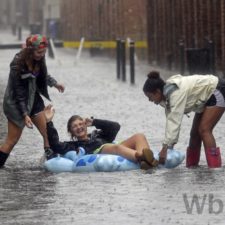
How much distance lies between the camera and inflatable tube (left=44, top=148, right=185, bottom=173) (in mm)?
13977

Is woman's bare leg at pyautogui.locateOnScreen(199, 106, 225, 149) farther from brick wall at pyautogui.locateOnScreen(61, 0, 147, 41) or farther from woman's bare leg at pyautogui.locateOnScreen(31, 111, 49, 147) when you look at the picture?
brick wall at pyautogui.locateOnScreen(61, 0, 147, 41)

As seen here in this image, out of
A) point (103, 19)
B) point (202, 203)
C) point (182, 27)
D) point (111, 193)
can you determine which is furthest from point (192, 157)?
point (103, 19)

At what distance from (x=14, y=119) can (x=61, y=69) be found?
23385 millimetres

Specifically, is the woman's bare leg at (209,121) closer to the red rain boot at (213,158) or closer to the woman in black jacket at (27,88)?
the red rain boot at (213,158)

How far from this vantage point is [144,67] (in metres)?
39.0

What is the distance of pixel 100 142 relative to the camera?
14461 mm

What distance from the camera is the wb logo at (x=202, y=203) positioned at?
11.0 metres

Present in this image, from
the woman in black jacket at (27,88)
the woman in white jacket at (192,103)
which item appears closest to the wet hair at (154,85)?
the woman in white jacket at (192,103)

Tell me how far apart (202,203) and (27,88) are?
3.64m

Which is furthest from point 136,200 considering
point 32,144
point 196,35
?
point 196,35

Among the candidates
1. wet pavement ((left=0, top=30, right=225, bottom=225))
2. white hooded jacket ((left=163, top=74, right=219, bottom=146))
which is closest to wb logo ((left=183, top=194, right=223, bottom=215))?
wet pavement ((left=0, top=30, right=225, bottom=225))

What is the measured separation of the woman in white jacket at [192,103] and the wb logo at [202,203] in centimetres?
161

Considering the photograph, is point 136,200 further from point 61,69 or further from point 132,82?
point 61,69

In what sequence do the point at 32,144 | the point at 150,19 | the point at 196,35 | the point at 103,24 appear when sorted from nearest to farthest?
the point at 32,144 < the point at 196,35 < the point at 150,19 < the point at 103,24
